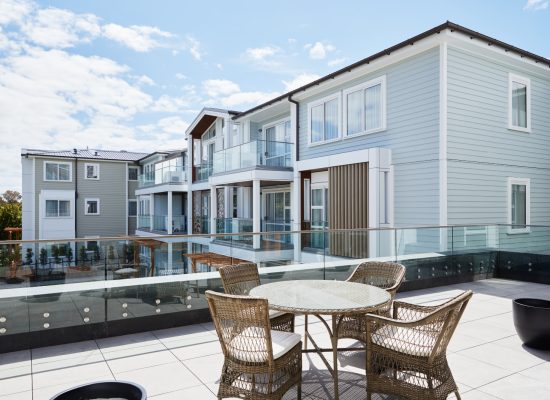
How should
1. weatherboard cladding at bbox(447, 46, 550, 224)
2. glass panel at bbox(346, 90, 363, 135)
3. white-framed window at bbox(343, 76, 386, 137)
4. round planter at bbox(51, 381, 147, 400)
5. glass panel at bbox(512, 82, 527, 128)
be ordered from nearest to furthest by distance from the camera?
1. round planter at bbox(51, 381, 147, 400)
2. weatherboard cladding at bbox(447, 46, 550, 224)
3. white-framed window at bbox(343, 76, 386, 137)
4. glass panel at bbox(512, 82, 527, 128)
5. glass panel at bbox(346, 90, 363, 135)

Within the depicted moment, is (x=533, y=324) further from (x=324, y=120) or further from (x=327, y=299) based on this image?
(x=324, y=120)

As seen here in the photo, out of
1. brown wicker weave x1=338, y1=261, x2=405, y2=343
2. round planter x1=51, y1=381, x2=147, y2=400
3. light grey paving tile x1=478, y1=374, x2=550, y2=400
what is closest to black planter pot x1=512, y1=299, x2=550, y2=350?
light grey paving tile x1=478, y1=374, x2=550, y2=400

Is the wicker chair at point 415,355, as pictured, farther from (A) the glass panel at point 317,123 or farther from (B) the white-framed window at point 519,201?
(A) the glass panel at point 317,123

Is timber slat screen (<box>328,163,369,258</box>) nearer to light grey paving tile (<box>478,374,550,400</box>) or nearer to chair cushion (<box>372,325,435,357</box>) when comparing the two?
light grey paving tile (<box>478,374,550,400</box>)

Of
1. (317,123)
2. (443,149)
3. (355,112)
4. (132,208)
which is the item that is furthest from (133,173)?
(443,149)

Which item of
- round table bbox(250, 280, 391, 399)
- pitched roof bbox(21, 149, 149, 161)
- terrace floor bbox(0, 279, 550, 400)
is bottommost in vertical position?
terrace floor bbox(0, 279, 550, 400)

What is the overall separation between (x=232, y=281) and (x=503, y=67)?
33.2ft

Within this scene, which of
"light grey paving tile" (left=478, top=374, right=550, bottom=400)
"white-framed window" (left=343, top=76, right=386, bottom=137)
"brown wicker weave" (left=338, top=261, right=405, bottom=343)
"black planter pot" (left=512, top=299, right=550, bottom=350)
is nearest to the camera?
"light grey paving tile" (left=478, top=374, right=550, bottom=400)

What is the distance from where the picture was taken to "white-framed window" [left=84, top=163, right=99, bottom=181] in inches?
1057

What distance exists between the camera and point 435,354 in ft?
8.80

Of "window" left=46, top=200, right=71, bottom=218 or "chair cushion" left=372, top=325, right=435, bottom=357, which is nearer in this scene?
"chair cushion" left=372, top=325, right=435, bottom=357

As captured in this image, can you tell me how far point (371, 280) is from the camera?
15.2 feet

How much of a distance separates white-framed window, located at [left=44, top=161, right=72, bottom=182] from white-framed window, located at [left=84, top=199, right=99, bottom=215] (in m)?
1.91

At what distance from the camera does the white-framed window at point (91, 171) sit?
26859 mm
